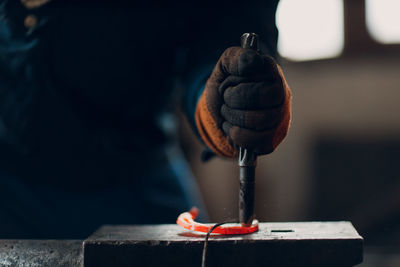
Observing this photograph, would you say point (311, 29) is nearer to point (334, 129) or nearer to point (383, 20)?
point (383, 20)

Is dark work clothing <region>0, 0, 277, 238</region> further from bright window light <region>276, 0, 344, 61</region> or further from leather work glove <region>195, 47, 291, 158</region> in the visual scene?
bright window light <region>276, 0, 344, 61</region>

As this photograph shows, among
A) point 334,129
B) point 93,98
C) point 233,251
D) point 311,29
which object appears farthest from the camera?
point 334,129

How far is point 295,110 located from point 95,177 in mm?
2807

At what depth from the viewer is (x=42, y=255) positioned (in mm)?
837

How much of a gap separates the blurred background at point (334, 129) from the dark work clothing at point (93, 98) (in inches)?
93.3

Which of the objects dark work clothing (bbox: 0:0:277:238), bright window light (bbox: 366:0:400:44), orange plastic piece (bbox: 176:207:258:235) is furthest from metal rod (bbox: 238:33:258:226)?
bright window light (bbox: 366:0:400:44)

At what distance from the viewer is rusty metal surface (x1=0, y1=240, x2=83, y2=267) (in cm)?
83

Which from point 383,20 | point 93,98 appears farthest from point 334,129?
point 93,98

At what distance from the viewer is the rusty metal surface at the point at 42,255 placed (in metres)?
0.83

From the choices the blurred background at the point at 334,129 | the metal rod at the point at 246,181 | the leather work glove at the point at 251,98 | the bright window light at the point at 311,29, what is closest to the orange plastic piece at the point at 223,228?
the metal rod at the point at 246,181

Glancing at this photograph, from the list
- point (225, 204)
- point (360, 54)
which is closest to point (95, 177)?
point (225, 204)

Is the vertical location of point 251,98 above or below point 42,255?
above

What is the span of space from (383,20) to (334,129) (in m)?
0.98

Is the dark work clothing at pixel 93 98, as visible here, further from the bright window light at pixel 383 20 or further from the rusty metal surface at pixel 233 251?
the bright window light at pixel 383 20
